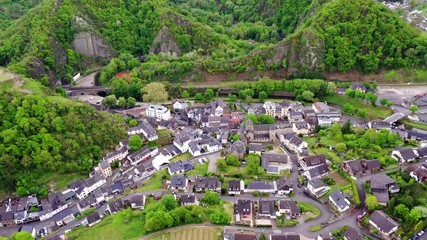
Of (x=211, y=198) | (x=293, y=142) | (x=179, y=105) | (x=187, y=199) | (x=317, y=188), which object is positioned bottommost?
(x=187, y=199)

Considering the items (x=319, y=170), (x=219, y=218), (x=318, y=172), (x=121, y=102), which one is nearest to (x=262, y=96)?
(x=121, y=102)

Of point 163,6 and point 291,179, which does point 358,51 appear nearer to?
point 291,179

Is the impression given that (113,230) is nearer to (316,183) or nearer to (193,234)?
(193,234)

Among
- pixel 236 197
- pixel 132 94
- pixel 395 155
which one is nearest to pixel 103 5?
pixel 132 94

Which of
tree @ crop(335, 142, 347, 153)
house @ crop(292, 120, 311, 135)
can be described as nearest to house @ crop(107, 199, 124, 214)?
house @ crop(292, 120, 311, 135)

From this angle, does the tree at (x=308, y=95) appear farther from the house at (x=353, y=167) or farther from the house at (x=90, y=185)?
the house at (x=90, y=185)

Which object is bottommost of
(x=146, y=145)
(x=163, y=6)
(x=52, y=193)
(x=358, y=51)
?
(x=52, y=193)
